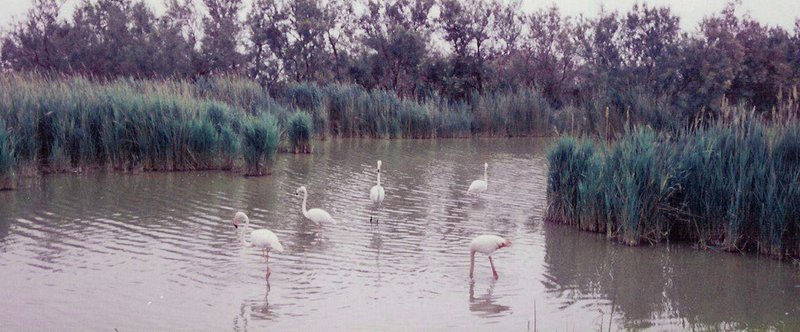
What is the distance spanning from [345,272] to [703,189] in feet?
15.8

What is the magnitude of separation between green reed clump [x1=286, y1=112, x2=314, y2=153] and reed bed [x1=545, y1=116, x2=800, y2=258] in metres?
11.9

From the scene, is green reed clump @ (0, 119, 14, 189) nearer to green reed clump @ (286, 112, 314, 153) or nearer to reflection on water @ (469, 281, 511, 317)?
green reed clump @ (286, 112, 314, 153)

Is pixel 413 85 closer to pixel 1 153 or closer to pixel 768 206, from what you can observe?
pixel 1 153

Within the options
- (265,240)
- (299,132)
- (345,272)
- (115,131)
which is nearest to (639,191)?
(345,272)

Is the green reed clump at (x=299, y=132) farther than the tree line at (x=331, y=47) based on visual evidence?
No

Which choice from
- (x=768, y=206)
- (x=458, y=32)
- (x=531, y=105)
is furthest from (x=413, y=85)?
(x=768, y=206)

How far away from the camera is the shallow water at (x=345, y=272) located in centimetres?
691

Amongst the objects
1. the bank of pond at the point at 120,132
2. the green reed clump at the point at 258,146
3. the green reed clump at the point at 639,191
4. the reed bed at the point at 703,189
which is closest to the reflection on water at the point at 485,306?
the green reed clump at the point at 639,191

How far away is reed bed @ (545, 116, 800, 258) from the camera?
9.24m

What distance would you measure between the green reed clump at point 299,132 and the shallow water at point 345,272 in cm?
784

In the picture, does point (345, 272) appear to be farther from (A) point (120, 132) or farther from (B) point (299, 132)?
(B) point (299, 132)

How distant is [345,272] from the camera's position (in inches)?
331

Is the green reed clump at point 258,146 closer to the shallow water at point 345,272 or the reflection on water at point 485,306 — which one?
the shallow water at point 345,272

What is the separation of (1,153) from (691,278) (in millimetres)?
11010
